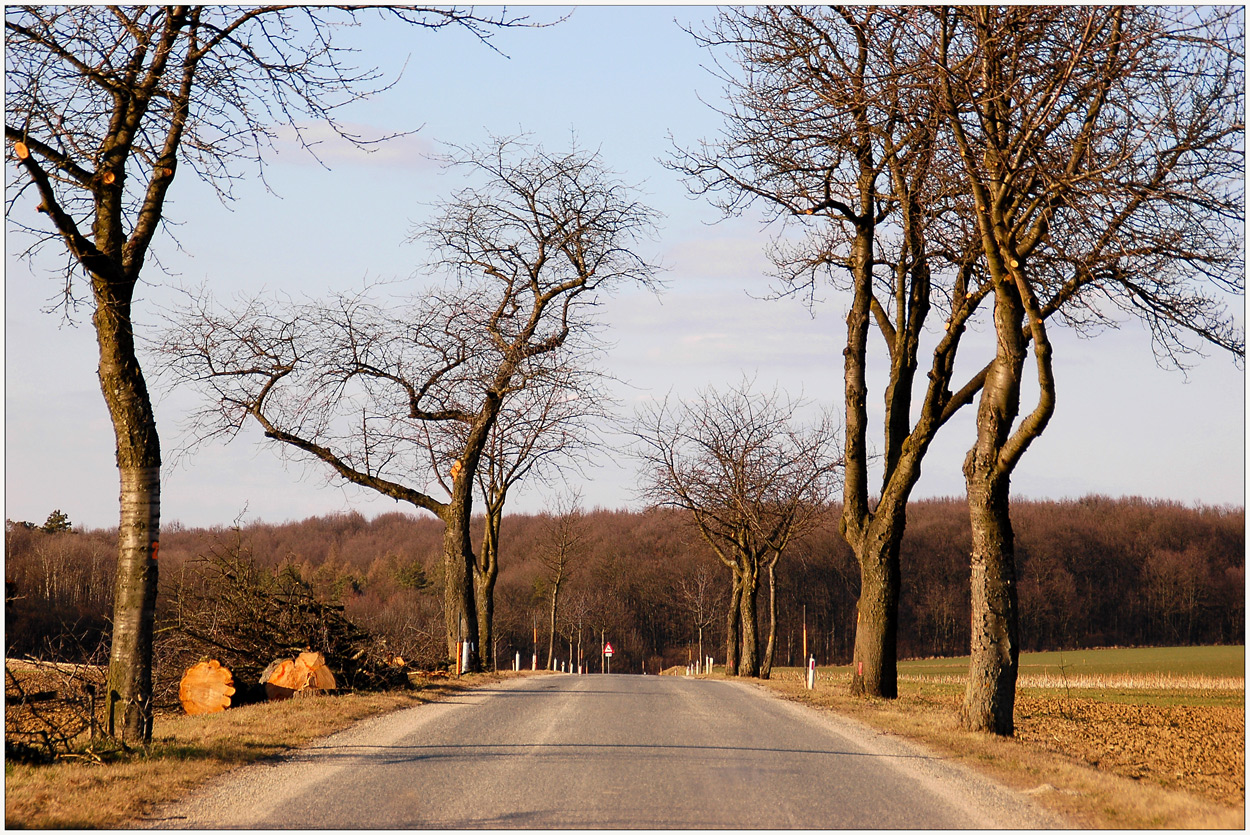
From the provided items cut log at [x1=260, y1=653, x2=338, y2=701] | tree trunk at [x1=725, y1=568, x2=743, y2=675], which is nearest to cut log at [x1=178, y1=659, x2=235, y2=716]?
cut log at [x1=260, y1=653, x2=338, y2=701]

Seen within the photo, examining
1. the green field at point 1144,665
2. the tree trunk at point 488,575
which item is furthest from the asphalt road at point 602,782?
the green field at point 1144,665

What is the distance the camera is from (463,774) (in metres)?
7.89

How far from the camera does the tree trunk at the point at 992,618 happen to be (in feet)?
39.7

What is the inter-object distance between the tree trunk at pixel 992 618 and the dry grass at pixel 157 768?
7331 mm

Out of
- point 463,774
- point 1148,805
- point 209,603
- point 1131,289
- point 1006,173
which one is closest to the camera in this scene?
point 1148,805

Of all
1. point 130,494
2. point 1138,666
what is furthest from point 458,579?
point 1138,666

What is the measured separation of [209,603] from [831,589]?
93146mm

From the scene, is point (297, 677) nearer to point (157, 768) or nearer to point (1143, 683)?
point (157, 768)

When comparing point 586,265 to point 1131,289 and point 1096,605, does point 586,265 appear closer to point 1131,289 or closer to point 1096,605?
point 1131,289

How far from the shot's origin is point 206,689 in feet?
Result: 45.1

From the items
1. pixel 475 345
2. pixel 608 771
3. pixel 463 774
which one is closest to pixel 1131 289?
pixel 608 771

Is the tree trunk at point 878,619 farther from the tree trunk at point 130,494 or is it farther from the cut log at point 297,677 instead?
the tree trunk at point 130,494

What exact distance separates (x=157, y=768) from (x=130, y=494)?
2769 mm

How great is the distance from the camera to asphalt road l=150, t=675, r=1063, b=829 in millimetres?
6391
